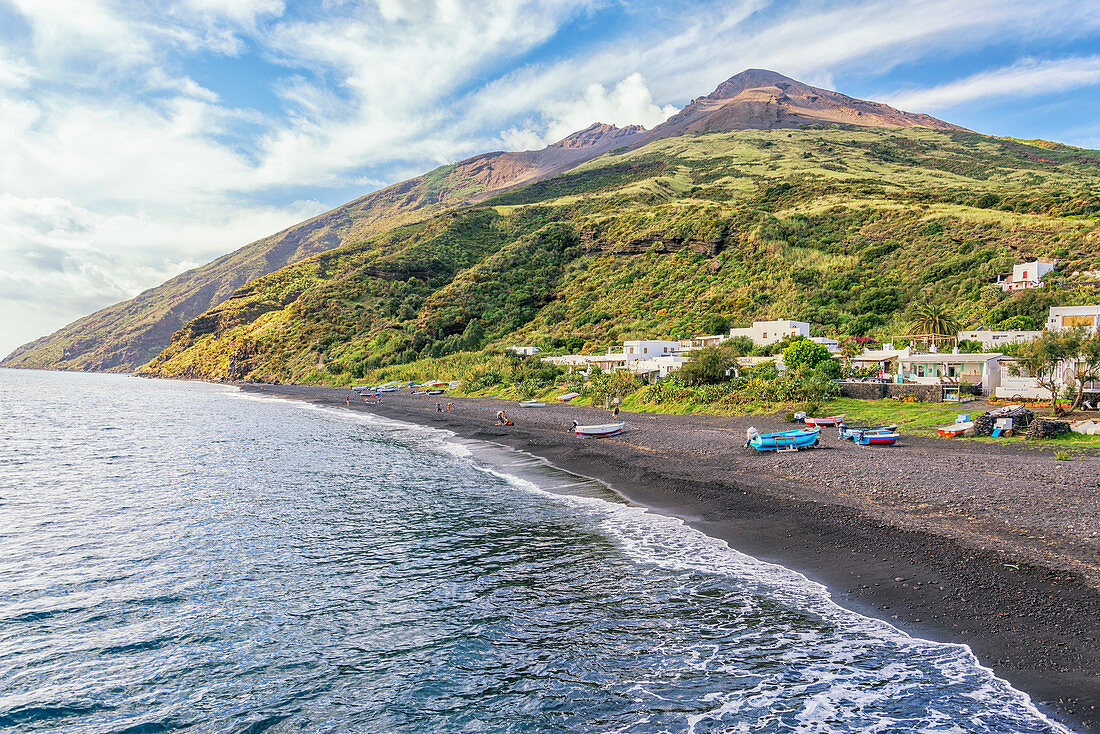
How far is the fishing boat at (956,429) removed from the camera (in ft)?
86.2

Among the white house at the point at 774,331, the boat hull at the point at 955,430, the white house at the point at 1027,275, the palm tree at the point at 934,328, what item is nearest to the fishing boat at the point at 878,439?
the boat hull at the point at 955,430

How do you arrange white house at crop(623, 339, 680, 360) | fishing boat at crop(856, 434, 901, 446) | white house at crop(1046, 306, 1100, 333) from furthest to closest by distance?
white house at crop(623, 339, 680, 360) → white house at crop(1046, 306, 1100, 333) → fishing boat at crop(856, 434, 901, 446)

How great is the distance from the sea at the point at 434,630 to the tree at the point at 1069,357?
79.5 feet

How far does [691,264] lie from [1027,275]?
53.2 meters

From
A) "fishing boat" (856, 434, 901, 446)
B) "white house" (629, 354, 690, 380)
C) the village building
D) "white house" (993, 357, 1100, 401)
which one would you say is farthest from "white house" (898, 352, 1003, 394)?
"white house" (629, 354, 690, 380)

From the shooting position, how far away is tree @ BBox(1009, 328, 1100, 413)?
27.4 meters

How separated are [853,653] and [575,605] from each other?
5.11 m

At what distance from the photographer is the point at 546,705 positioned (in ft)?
27.2

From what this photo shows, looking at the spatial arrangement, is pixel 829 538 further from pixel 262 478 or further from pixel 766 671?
pixel 262 478

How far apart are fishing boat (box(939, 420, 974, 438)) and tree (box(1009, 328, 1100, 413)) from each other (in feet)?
18.1

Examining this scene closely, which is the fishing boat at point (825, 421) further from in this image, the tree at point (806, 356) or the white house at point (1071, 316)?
the white house at point (1071, 316)

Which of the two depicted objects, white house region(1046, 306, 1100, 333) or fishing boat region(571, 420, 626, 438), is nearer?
fishing boat region(571, 420, 626, 438)

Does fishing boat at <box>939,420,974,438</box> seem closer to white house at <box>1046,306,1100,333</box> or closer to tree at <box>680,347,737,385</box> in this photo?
tree at <box>680,347,737,385</box>

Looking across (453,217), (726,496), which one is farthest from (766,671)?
(453,217)
